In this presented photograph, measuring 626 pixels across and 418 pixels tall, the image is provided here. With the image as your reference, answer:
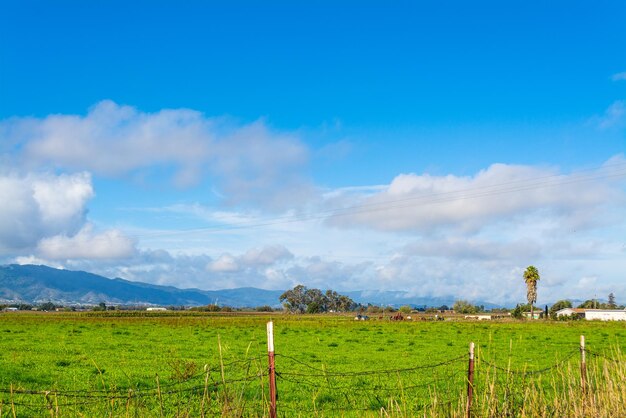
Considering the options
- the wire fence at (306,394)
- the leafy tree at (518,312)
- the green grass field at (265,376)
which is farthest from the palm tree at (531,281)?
the wire fence at (306,394)

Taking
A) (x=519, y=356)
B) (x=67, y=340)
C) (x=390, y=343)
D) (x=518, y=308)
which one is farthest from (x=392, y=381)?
(x=518, y=308)

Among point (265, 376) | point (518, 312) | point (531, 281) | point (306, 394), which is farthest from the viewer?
point (518, 312)

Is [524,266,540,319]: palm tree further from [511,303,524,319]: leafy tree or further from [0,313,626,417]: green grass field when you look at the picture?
[0,313,626,417]: green grass field

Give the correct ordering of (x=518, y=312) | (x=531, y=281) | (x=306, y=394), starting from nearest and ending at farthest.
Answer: (x=306, y=394), (x=531, y=281), (x=518, y=312)

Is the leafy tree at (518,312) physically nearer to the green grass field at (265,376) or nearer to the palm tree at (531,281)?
the palm tree at (531,281)

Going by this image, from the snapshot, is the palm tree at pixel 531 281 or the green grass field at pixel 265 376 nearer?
the green grass field at pixel 265 376

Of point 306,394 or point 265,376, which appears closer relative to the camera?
point 306,394

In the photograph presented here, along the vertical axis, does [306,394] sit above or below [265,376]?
above

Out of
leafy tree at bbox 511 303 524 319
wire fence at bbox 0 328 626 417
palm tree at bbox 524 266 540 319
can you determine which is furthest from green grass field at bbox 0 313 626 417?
leafy tree at bbox 511 303 524 319

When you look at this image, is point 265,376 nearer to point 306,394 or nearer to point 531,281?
point 306,394

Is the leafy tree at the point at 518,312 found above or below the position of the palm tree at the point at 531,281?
below

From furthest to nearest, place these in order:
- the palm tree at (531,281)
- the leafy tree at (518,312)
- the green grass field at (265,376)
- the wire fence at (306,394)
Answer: the leafy tree at (518,312) < the palm tree at (531,281) < the wire fence at (306,394) < the green grass field at (265,376)

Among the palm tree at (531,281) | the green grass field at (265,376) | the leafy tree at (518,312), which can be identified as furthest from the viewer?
the leafy tree at (518,312)

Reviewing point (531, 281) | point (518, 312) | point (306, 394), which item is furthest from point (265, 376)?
point (518, 312)
